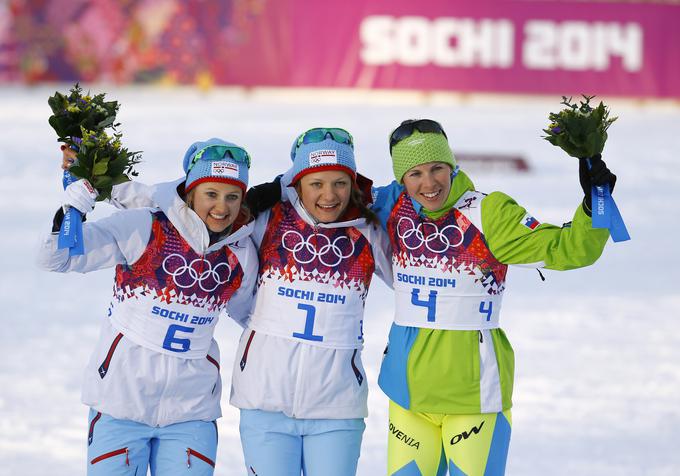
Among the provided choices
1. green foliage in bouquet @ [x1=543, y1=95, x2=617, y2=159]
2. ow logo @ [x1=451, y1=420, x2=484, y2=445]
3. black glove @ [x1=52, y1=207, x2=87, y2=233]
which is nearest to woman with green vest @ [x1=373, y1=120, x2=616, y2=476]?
ow logo @ [x1=451, y1=420, x2=484, y2=445]

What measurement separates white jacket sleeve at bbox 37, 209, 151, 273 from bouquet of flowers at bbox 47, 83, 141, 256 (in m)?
0.06

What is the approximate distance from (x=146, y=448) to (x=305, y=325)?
1.91 ft

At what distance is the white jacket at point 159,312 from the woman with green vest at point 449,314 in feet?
1.74

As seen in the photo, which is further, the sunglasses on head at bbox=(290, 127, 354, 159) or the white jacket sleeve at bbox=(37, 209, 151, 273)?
the sunglasses on head at bbox=(290, 127, 354, 159)

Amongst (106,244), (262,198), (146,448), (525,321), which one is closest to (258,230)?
(262,198)

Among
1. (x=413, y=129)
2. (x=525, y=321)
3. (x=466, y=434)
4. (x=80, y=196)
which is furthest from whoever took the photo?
(x=525, y=321)

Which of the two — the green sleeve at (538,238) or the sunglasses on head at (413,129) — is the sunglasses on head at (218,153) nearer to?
the sunglasses on head at (413,129)

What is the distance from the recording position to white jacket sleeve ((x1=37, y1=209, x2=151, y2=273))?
299 centimetres

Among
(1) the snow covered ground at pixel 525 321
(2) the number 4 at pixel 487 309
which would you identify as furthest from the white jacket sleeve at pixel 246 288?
(1) the snow covered ground at pixel 525 321

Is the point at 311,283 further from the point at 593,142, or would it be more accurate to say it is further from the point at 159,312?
the point at 593,142

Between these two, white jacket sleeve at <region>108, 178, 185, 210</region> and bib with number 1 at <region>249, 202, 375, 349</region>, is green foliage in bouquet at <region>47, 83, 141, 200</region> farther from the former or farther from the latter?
bib with number 1 at <region>249, 202, 375, 349</region>

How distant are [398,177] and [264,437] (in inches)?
34.6

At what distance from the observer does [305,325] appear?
324 centimetres

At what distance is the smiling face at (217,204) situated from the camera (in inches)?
124
